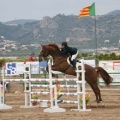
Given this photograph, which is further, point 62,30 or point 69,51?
point 62,30

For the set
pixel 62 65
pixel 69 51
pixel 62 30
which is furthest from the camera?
pixel 62 30

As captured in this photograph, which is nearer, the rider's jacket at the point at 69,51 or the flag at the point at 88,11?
the rider's jacket at the point at 69,51

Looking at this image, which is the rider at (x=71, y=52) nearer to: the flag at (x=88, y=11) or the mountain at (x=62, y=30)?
the flag at (x=88, y=11)

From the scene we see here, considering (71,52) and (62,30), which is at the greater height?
(62,30)

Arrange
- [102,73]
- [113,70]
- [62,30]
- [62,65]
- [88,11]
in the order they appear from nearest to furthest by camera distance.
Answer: [62,65] → [102,73] → [113,70] → [88,11] → [62,30]

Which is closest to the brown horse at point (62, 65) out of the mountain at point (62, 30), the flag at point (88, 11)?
the flag at point (88, 11)

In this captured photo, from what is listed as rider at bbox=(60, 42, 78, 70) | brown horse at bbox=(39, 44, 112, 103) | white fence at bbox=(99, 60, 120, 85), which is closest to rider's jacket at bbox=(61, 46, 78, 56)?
rider at bbox=(60, 42, 78, 70)

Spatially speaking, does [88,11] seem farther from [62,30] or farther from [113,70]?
[62,30]

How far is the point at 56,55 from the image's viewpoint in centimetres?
2009

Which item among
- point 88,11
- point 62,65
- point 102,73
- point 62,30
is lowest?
point 102,73

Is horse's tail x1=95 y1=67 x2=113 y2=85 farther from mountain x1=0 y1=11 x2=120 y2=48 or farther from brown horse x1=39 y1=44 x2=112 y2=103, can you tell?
mountain x1=0 y1=11 x2=120 y2=48

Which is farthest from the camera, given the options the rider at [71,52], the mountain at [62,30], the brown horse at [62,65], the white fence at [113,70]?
the mountain at [62,30]

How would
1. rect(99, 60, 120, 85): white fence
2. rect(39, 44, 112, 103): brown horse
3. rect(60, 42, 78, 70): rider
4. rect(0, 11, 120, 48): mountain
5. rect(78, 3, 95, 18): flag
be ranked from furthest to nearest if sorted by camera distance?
rect(0, 11, 120, 48): mountain < rect(78, 3, 95, 18): flag < rect(99, 60, 120, 85): white fence < rect(39, 44, 112, 103): brown horse < rect(60, 42, 78, 70): rider

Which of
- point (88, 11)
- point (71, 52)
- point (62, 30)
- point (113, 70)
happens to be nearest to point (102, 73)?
point (71, 52)
